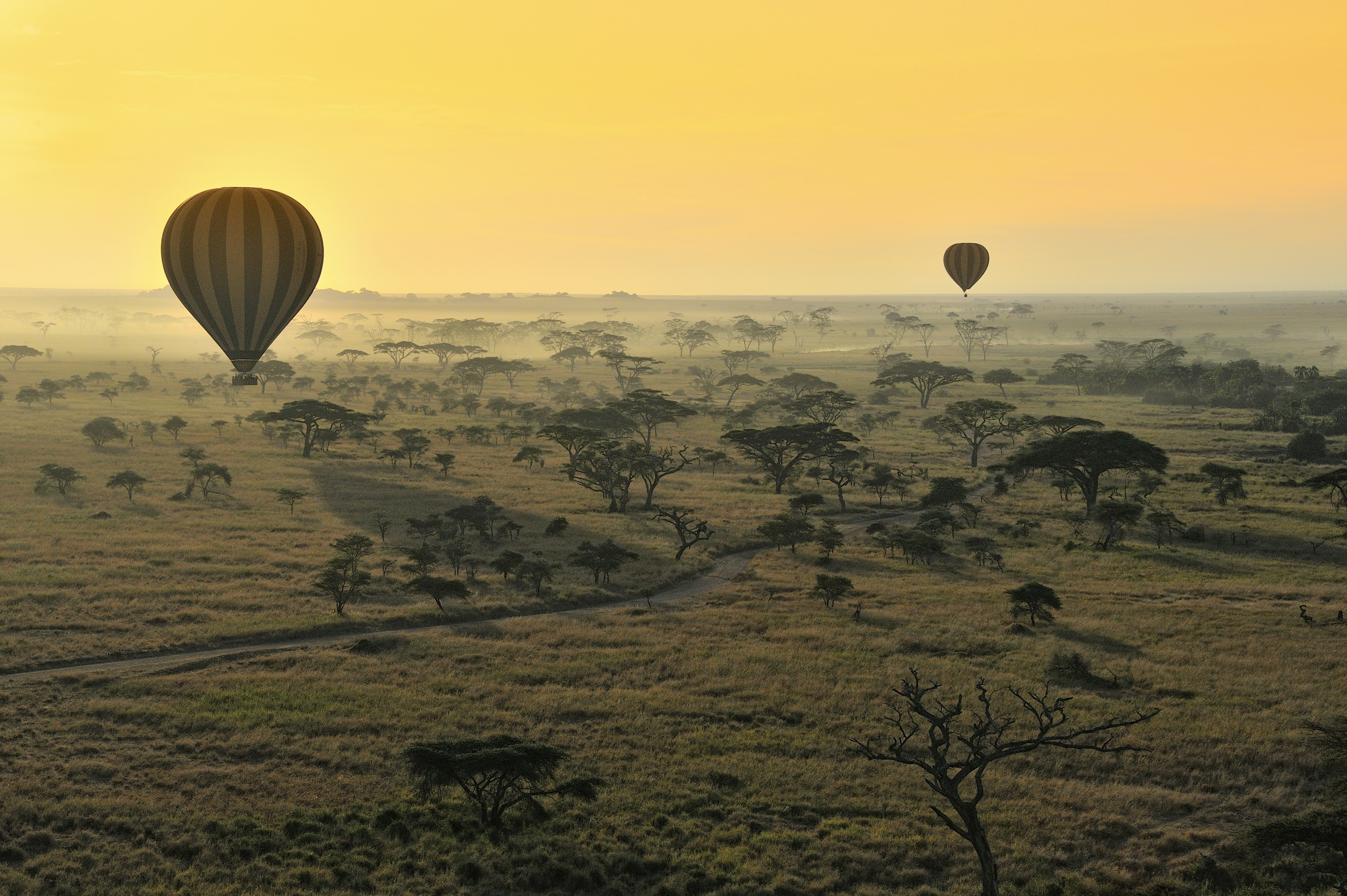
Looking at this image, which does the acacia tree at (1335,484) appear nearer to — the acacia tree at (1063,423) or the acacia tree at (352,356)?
the acacia tree at (1063,423)


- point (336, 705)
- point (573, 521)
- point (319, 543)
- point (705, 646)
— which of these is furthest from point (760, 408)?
point (336, 705)

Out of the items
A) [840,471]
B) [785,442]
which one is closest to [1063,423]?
[840,471]

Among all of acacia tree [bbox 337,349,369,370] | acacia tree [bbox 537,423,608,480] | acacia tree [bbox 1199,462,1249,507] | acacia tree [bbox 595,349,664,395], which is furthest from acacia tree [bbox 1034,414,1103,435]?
acacia tree [bbox 337,349,369,370]

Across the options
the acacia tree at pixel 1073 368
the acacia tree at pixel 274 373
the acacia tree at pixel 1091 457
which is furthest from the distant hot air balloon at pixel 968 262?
the acacia tree at pixel 274 373

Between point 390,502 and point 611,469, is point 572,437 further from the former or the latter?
point 390,502

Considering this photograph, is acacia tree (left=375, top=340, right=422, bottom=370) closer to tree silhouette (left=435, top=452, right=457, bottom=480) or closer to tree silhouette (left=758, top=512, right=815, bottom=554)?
tree silhouette (left=435, top=452, right=457, bottom=480)
